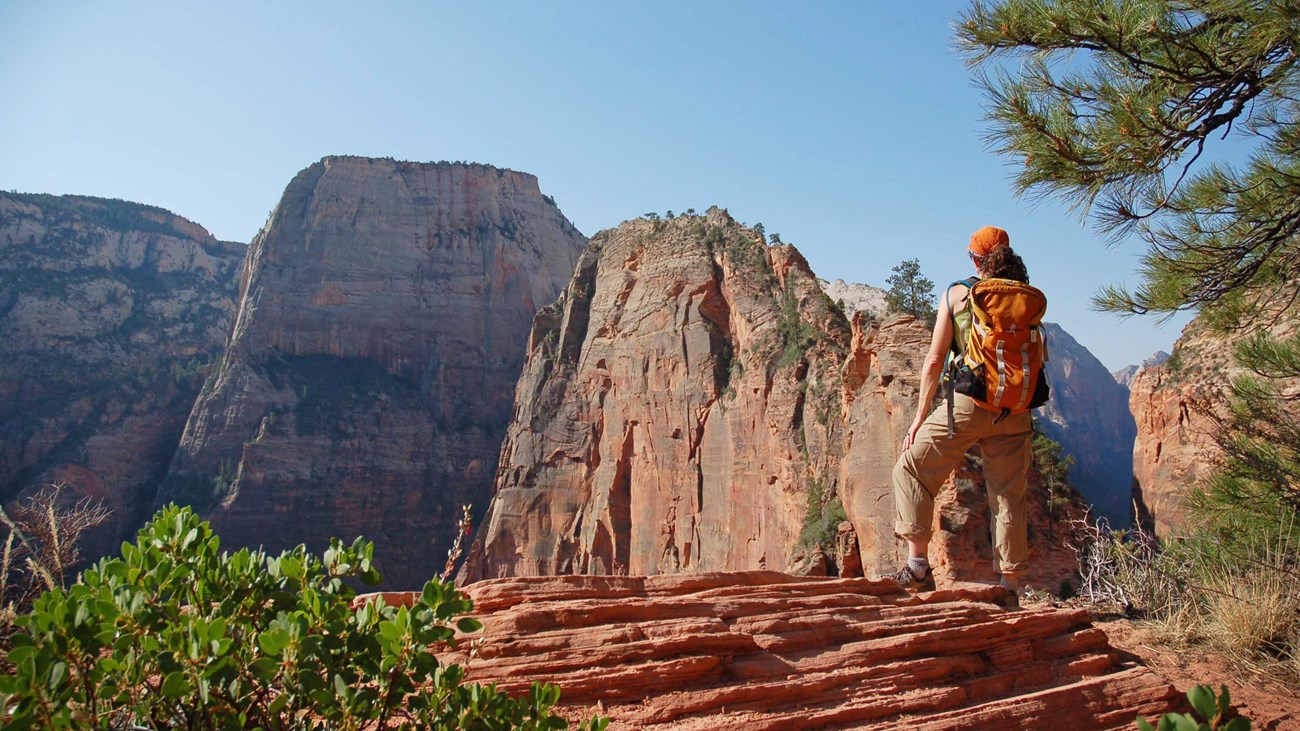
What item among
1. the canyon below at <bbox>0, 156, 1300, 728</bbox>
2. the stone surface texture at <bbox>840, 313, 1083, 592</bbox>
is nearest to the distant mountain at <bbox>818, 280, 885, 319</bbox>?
the canyon below at <bbox>0, 156, 1300, 728</bbox>

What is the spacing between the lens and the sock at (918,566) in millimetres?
6641

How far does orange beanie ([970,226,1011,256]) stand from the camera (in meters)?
6.41

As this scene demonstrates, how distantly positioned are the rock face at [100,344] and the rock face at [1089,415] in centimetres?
7002

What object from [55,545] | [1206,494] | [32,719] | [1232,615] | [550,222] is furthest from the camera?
[550,222]

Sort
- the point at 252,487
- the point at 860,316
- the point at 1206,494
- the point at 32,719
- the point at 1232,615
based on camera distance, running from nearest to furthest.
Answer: the point at 32,719
the point at 1232,615
the point at 1206,494
the point at 860,316
the point at 252,487

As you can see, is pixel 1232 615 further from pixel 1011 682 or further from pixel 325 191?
pixel 325 191

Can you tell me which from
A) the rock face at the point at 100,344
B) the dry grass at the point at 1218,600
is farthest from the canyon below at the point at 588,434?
the dry grass at the point at 1218,600

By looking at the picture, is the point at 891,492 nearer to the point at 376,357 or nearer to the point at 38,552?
the point at 38,552

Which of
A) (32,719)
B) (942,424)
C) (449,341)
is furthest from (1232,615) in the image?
(449,341)

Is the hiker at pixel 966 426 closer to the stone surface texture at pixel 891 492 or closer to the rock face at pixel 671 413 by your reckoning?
the stone surface texture at pixel 891 492

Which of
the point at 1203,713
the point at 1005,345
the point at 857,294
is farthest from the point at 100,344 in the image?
the point at 1203,713

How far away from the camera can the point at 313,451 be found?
75.7 meters

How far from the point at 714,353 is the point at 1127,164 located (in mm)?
33612

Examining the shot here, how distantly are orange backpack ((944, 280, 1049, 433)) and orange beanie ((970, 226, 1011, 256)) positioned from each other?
50 cm
